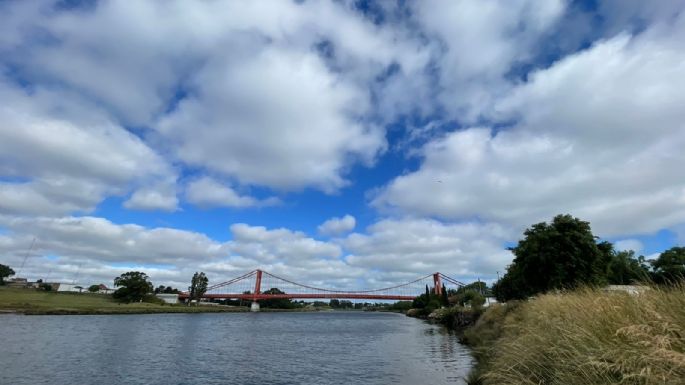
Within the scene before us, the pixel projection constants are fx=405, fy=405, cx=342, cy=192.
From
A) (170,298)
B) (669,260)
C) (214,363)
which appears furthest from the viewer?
(170,298)

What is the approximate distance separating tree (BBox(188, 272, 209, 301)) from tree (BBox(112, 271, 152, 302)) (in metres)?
24.0

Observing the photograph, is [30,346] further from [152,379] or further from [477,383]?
[477,383]

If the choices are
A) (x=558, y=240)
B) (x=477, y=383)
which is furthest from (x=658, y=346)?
(x=558, y=240)

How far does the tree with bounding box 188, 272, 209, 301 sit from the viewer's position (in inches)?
6939

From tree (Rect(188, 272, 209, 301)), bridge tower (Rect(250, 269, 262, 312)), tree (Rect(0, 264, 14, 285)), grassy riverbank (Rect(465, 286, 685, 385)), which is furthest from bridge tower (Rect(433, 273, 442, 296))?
tree (Rect(0, 264, 14, 285))

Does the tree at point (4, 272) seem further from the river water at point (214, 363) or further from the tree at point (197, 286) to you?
the river water at point (214, 363)

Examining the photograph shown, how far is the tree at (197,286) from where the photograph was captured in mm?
176250

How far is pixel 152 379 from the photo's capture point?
76.3 ft

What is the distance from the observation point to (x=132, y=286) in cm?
14875

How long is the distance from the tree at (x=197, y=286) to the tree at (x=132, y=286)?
23970 mm

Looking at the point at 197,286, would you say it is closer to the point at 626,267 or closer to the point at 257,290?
the point at 257,290

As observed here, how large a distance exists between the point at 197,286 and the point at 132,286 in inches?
1346

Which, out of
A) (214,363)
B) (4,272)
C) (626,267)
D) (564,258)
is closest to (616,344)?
(214,363)

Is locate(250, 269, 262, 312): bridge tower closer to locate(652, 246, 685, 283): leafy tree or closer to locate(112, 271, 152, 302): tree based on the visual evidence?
locate(112, 271, 152, 302): tree
